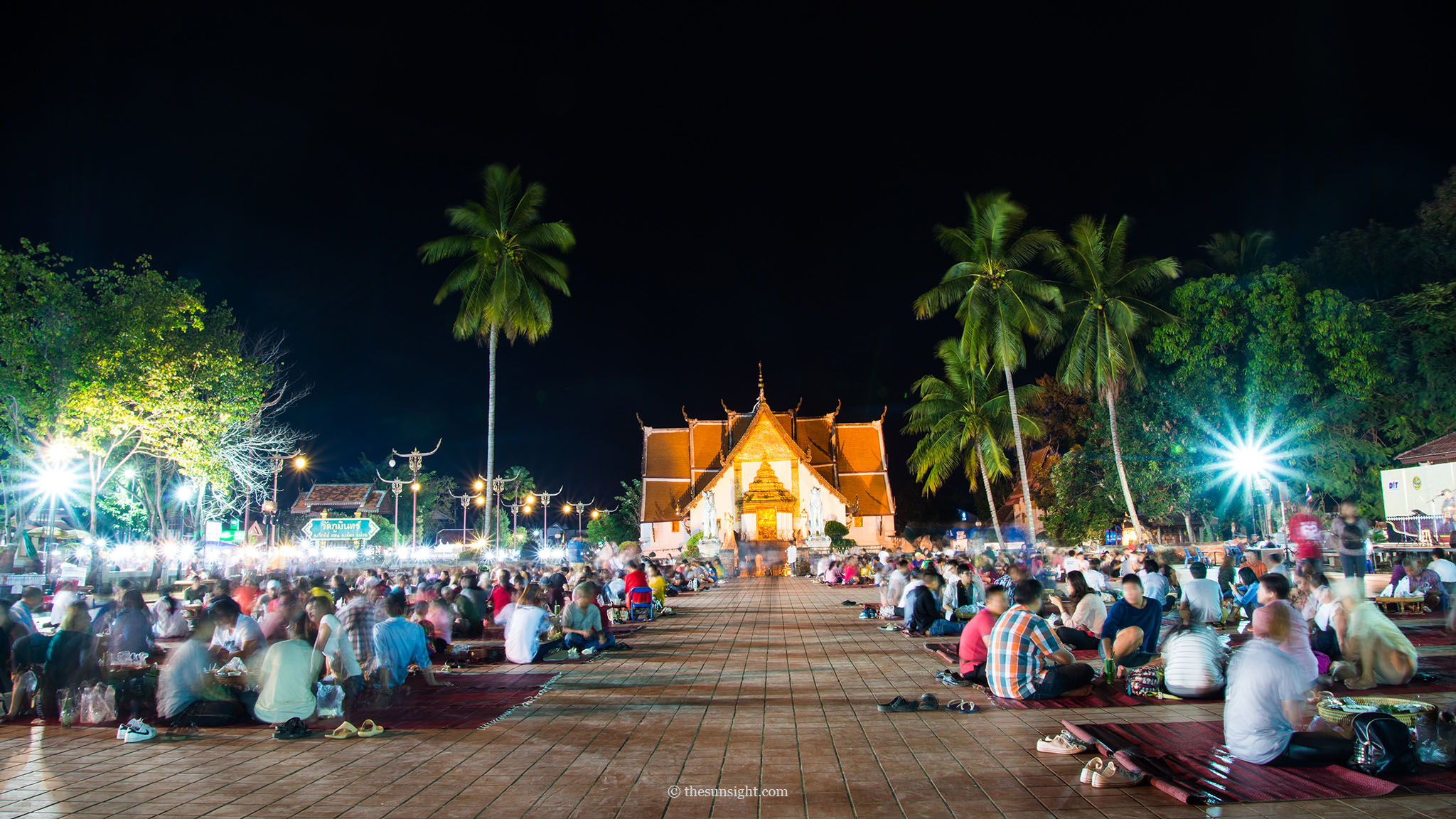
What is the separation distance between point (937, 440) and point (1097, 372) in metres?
15.7

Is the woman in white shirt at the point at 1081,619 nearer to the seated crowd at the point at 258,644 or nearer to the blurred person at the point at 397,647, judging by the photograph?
the seated crowd at the point at 258,644

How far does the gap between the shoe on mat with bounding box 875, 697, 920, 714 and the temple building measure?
→ 34.1m

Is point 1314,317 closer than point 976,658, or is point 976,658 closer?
point 976,658

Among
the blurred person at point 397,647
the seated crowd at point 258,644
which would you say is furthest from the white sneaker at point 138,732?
the blurred person at point 397,647

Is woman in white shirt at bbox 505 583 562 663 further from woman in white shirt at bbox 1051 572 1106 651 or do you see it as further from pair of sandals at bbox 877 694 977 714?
woman in white shirt at bbox 1051 572 1106 651

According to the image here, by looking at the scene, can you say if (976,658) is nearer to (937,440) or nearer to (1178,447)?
(1178,447)

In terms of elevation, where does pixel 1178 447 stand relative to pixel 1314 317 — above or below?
below

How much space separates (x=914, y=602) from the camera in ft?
44.9

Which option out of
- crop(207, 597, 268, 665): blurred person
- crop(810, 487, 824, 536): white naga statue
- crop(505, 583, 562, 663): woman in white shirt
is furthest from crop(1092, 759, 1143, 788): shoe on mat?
crop(810, 487, 824, 536): white naga statue

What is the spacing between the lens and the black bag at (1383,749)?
16.5 ft

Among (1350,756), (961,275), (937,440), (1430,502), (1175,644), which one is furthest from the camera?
(937,440)

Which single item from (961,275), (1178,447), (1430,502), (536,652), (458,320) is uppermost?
(961,275)

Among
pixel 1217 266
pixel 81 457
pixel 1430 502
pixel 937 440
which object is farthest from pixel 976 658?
pixel 937 440

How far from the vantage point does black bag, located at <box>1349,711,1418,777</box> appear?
5.02 metres
